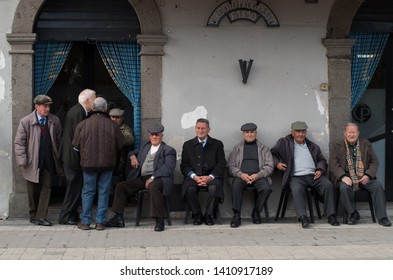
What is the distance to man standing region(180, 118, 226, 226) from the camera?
27.9 feet

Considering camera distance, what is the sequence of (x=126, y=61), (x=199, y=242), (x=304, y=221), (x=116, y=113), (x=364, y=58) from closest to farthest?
1. (x=199, y=242)
2. (x=304, y=221)
3. (x=116, y=113)
4. (x=126, y=61)
5. (x=364, y=58)

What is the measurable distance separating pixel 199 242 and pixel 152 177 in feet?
4.18

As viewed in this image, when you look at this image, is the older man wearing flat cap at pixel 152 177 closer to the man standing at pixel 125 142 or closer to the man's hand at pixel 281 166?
the man standing at pixel 125 142

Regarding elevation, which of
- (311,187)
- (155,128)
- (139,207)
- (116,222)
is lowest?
(116,222)

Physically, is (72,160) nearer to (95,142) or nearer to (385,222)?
(95,142)

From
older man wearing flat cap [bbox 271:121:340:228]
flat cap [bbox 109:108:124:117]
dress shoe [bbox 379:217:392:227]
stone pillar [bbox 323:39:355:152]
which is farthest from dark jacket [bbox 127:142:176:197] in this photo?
dress shoe [bbox 379:217:392:227]

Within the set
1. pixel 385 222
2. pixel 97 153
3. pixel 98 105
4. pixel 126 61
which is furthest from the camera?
pixel 126 61

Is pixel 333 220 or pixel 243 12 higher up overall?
pixel 243 12

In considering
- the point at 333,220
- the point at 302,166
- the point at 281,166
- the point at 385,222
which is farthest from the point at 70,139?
the point at 385,222

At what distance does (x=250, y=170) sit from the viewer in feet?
28.7

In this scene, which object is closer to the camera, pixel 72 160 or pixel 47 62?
pixel 72 160

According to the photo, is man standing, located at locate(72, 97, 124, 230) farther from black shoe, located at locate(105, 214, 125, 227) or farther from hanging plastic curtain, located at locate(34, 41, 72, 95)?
hanging plastic curtain, located at locate(34, 41, 72, 95)

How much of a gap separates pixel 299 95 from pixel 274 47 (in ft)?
2.52

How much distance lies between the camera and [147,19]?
890 cm
